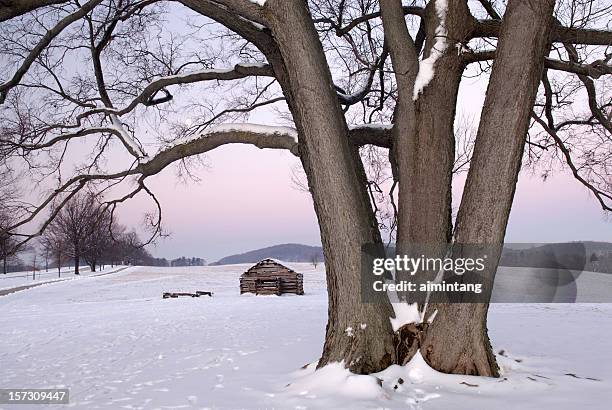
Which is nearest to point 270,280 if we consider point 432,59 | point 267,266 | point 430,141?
point 267,266

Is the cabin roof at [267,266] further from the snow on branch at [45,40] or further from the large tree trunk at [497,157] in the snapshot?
the large tree trunk at [497,157]

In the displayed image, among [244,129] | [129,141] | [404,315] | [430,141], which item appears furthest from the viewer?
[129,141]

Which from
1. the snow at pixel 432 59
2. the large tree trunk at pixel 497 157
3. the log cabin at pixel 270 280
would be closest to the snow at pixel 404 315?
the large tree trunk at pixel 497 157

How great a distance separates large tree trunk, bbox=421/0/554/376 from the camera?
4.72 m

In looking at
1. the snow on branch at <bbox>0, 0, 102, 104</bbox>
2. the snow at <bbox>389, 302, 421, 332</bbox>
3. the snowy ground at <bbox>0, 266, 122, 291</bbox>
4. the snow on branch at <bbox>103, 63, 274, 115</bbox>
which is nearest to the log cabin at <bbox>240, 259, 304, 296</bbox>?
the snow on branch at <bbox>103, 63, 274, 115</bbox>

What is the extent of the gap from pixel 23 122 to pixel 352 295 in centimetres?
573

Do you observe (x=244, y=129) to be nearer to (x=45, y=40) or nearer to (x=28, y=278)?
(x=45, y=40)

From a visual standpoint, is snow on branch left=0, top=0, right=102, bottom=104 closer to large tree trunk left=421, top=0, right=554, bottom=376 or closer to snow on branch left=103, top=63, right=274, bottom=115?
snow on branch left=103, top=63, right=274, bottom=115

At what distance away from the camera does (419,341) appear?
5.12 m

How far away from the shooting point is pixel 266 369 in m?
5.95

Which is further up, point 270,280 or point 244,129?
point 244,129

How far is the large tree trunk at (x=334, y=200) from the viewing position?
4.92 meters

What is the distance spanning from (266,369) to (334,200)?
233cm

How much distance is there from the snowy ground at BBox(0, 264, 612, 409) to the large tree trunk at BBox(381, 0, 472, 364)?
1516 millimetres
